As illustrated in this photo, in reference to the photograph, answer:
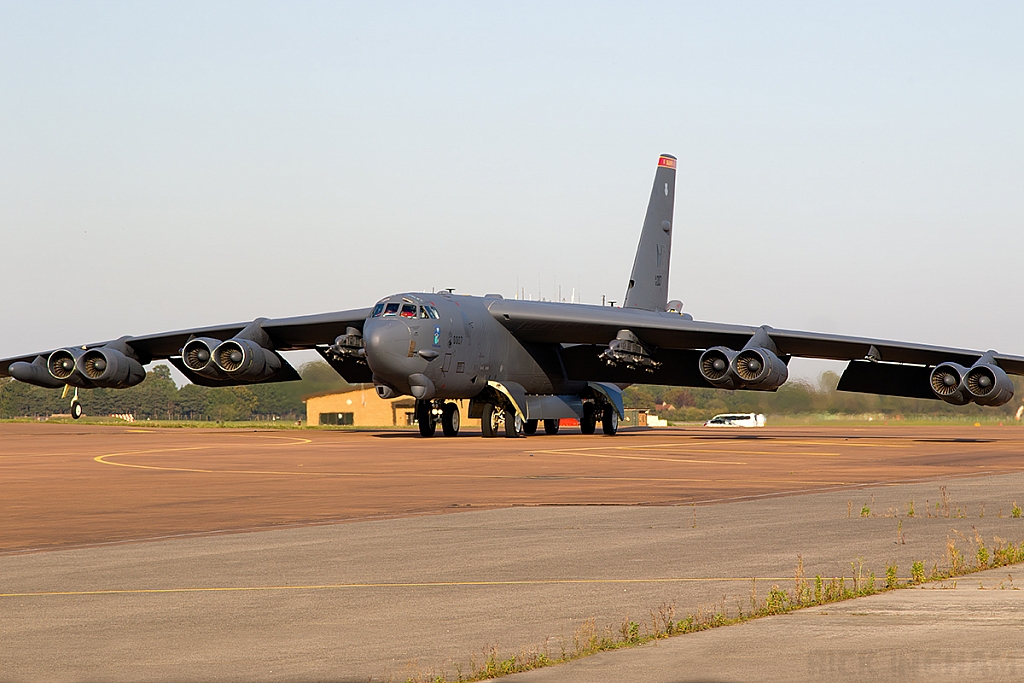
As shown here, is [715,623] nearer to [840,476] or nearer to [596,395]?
[840,476]

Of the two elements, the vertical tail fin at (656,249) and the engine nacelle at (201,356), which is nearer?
the engine nacelle at (201,356)

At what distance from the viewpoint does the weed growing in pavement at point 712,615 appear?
6523mm

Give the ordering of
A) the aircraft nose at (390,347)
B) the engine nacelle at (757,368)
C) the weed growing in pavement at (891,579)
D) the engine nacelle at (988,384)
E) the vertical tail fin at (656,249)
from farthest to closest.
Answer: the vertical tail fin at (656,249), the aircraft nose at (390,347), the engine nacelle at (757,368), the engine nacelle at (988,384), the weed growing in pavement at (891,579)

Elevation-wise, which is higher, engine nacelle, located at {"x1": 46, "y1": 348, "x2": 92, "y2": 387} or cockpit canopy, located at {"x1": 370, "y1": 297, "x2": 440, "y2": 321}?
cockpit canopy, located at {"x1": 370, "y1": 297, "x2": 440, "y2": 321}

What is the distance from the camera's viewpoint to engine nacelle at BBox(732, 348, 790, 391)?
37.8 metres

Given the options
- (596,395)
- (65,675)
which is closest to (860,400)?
(596,395)

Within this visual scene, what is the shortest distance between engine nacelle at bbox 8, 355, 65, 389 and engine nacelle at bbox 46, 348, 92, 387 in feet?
4.02

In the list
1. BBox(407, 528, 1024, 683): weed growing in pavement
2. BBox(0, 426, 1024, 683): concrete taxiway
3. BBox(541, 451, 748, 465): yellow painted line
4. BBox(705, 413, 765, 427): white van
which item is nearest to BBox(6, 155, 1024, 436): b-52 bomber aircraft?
BBox(541, 451, 748, 465): yellow painted line

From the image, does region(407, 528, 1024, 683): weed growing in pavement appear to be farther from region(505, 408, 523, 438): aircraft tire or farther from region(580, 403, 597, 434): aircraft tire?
region(580, 403, 597, 434): aircraft tire

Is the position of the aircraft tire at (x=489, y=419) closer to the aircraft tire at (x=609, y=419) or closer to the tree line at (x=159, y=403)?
the aircraft tire at (x=609, y=419)

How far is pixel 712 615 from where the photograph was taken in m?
7.88

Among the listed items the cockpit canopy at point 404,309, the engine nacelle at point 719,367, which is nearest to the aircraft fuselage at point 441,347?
the cockpit canopy at point 404,309

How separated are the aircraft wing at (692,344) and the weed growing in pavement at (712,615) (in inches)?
1140

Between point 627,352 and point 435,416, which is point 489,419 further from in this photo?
point 627,352
